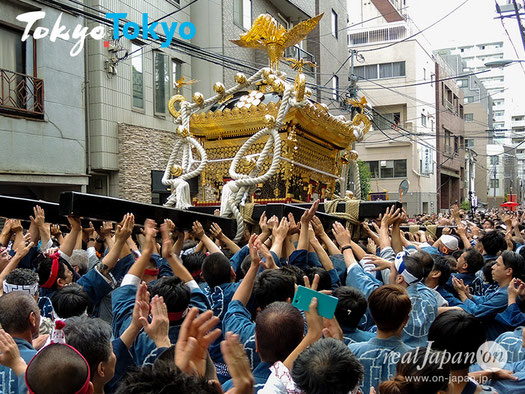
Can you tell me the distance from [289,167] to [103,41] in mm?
7081

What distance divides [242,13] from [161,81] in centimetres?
393

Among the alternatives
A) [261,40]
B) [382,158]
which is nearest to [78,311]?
[261,40]

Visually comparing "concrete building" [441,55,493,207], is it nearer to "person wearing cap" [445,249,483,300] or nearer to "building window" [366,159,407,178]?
"building window" [366,159,407,178]

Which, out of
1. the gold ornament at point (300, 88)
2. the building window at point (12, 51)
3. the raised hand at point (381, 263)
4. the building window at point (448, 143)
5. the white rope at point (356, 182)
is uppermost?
the building window at point (448, 143)

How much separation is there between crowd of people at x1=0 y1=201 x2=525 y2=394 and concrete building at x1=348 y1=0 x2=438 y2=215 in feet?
90.6

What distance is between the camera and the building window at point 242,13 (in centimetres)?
1543

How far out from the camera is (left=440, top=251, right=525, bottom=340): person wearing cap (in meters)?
3.61

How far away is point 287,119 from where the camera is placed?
7.03 metres

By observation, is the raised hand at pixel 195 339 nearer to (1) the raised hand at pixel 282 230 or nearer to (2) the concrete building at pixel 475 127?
(1) the raised hand at pixel 282 230

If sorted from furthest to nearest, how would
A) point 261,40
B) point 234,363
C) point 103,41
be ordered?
1. point 103,41
2. point 261,40
3. point 234,363

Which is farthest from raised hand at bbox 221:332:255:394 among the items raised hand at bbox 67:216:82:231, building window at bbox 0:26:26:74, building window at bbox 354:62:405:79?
building window at bbox 354:62:405:79

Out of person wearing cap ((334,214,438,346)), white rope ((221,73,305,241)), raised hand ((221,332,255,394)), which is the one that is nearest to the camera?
raised hand ((221,332,255,394))

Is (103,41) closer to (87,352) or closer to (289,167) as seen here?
(289,167)

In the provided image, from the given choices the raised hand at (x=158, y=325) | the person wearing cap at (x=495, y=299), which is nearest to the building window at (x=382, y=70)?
the person wearing cap at (x=495, y=299)
